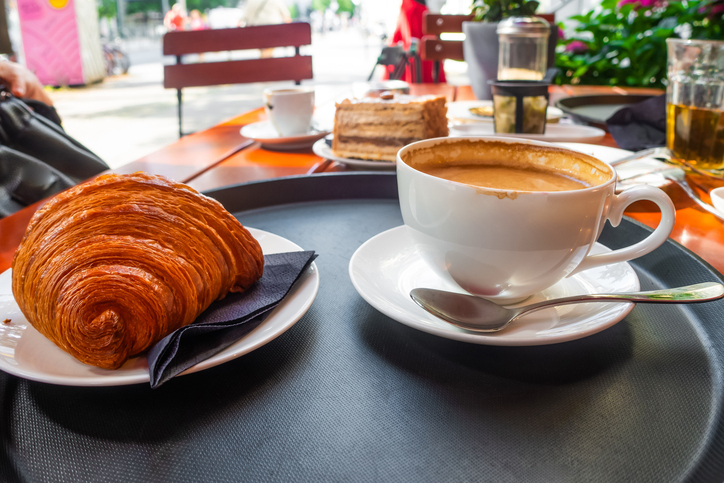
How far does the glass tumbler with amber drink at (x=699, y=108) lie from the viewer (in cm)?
96

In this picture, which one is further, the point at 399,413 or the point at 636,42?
the point at 636,42

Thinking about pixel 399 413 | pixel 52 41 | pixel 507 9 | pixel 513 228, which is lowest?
pixel 399 413

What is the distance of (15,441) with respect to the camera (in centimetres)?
35

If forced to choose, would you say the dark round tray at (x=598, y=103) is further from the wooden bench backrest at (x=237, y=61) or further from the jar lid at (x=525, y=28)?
the wooden bench backrest at (x=237, y=61)

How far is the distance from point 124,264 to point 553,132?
41.0 inches

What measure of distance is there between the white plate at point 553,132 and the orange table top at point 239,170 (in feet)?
0.22

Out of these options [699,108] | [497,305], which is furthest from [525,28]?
[497,305]

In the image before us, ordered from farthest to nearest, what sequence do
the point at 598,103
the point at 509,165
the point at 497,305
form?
the point at 598,103 < the point at 509,165 < the point at 497,305

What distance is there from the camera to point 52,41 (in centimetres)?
849

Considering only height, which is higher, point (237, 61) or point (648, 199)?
point (237, 61)

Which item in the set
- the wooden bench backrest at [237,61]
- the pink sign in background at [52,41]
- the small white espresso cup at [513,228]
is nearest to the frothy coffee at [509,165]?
the small white espresso cup at [513,228]

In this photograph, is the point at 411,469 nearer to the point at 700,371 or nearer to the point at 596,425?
the point at 596,425

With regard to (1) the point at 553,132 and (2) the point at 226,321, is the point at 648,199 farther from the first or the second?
(1) the point at 553,132

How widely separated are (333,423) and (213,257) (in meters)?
0.22
